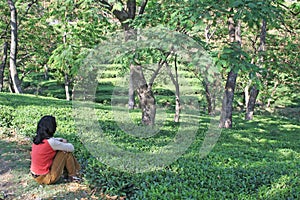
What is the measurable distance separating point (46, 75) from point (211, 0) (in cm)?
2580

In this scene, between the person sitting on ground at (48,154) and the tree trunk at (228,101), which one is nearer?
the person sitting on ground at (48,154)

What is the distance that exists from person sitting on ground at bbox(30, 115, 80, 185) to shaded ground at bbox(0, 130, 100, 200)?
0.47ft

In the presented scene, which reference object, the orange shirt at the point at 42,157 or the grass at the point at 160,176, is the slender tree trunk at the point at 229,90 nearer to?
the grass at the point at 160,176

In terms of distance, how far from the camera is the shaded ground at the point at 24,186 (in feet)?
14.5

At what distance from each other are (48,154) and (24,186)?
617 mm

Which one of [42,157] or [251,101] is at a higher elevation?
[251,101]

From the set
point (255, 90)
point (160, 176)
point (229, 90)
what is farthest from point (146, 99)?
point (255, 90)

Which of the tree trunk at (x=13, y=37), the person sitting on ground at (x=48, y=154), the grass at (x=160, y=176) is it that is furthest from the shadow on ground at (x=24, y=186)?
the tree trunk at (x=13, y=37)

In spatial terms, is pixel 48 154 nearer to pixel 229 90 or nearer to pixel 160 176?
pixel 160 176

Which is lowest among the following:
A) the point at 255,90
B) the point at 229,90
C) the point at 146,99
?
the point at 146,99

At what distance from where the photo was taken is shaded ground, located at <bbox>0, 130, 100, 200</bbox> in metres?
4.41

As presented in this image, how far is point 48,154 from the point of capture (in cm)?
452

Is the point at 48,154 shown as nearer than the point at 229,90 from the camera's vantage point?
Yes

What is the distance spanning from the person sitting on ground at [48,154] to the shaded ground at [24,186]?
14cm
